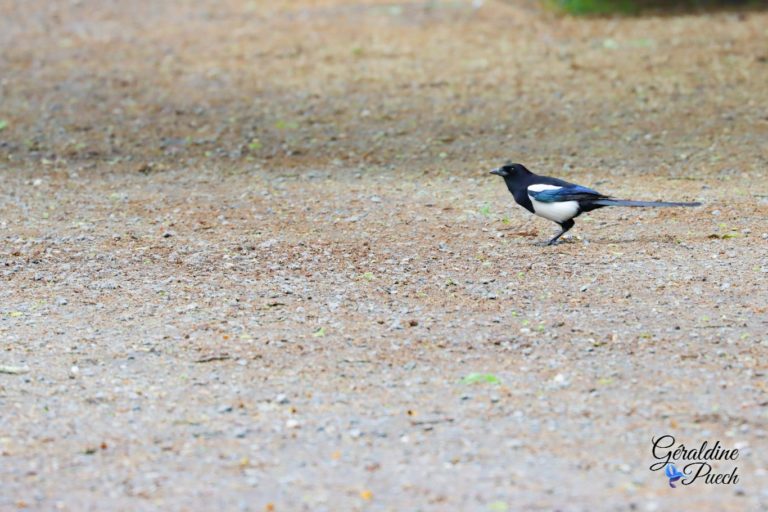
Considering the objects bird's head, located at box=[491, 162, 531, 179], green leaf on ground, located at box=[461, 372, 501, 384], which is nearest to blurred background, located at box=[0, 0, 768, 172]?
bird's head, located at box=[491, 162, 531, 179]

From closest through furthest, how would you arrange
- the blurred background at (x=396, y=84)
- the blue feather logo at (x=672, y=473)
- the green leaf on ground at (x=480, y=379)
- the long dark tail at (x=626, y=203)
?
the blue feather logo at (x=672, y=473)
the green leaf on ground at (x=480, y=379)
the long dark tail at (x=626, y=203)
the blurred background at (x=396, y=84)

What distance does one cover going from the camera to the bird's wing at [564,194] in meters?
7.24

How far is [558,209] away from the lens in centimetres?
726

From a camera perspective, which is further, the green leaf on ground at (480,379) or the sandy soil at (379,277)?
the green leaf on ground at (480,379)

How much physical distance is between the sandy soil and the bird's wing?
0.29 metres

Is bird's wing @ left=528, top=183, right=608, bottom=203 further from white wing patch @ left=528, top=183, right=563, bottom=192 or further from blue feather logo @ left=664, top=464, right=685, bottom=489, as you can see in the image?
blue feather logo @ left=664, top=464, right=685, bottom=489

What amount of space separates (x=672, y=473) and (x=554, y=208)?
3343mm

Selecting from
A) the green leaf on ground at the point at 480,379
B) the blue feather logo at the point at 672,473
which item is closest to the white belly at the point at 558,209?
the green leaf on ground at the point at 480,379

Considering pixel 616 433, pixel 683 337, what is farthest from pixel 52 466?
pixel 683 337

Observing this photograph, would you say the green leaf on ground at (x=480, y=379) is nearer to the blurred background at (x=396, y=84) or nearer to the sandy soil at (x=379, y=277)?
the sandy soil at (x=379, y=277)

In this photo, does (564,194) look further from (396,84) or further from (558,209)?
(396,84)

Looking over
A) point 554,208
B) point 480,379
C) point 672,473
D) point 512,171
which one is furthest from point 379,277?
point 672,473

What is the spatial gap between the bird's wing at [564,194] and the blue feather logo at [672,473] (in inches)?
129

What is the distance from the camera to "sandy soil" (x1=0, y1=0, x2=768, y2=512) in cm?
427
